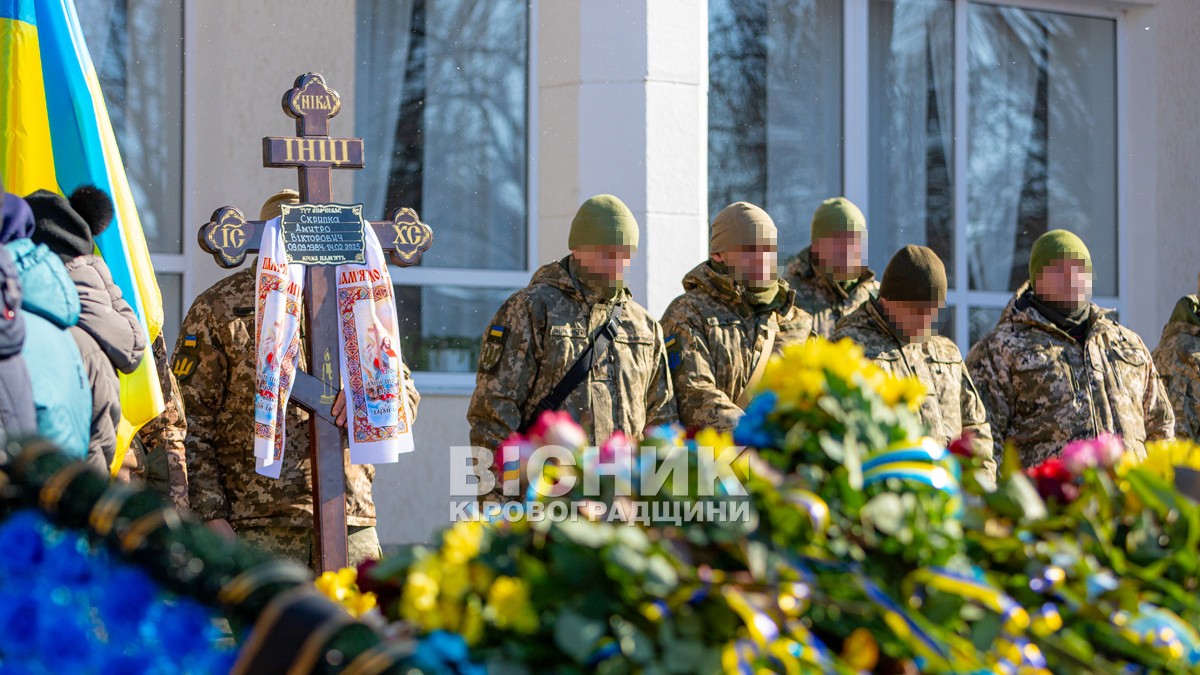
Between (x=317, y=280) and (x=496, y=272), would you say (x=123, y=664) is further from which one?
(x=496, y=272)

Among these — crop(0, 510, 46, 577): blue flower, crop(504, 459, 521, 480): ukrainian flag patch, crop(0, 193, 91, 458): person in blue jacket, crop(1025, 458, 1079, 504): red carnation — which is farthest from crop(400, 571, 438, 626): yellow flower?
crop(0, 193, 91, 458): person in blue jacket

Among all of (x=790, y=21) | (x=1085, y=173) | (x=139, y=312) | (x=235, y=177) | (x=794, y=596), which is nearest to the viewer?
(x=794, y=596)

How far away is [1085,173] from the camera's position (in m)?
9.33

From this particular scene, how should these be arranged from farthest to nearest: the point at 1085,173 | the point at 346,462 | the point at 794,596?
the point at 1085,173
the point at 346,462
the point at 794,596

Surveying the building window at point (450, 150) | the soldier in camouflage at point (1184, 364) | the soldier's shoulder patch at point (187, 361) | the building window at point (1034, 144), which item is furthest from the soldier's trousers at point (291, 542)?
the building window at point (1034, 144)

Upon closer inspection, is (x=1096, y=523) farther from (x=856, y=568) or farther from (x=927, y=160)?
A: (x=927, y=160)

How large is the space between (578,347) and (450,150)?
9.93 feet

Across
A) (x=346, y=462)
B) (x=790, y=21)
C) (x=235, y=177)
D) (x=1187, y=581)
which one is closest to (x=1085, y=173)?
(x=790, y=21)

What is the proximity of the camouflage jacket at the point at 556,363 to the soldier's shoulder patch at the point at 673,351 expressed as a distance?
0.57ft

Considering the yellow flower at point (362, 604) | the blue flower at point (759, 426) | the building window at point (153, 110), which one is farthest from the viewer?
the building window at point (153, 110)

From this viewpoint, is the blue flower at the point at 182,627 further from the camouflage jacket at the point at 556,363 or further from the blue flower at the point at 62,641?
the camouflage jacket at the point at 556,363

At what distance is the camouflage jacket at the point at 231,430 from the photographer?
5.09 m

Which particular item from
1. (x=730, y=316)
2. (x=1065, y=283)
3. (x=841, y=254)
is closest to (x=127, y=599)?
(x=730, y=316)

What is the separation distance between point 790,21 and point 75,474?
24.7 feet
